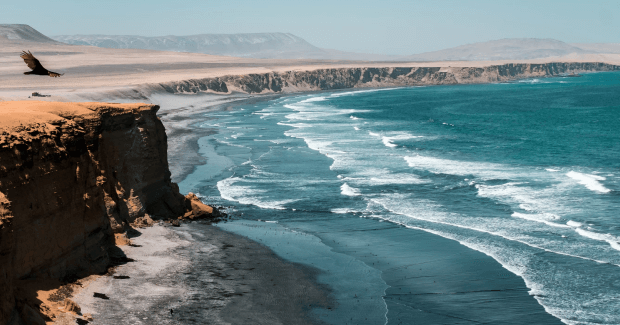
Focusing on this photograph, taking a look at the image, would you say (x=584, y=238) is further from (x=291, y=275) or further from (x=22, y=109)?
(x=22, y=109)

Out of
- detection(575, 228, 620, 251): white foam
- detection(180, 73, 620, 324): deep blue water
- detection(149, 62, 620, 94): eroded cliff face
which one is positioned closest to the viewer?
detection(180, 73, 620, 324): deep blue water

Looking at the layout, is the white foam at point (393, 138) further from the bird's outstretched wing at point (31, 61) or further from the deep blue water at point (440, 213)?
the bird's outstretched wing at point (31, 61)

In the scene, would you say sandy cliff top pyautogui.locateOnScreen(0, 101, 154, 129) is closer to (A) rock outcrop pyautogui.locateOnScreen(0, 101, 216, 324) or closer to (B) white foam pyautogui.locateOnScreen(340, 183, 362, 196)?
(A) rock outcrop pyautogui.locateOnScreen(0, 101, 216, 324)

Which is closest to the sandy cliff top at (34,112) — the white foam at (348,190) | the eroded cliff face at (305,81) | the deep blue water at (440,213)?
the deep blue water at (440,213)

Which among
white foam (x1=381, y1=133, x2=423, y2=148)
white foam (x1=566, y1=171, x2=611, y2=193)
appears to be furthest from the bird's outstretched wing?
white foam (x1=381, y1=133, x2=423, y2=148)

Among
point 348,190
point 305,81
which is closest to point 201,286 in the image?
point 348,190

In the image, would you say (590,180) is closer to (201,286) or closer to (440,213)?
(440,213)
